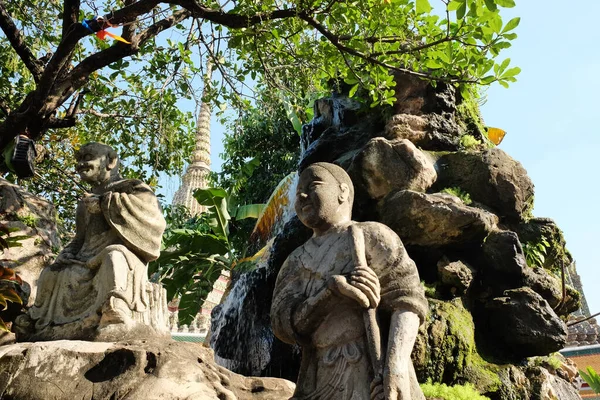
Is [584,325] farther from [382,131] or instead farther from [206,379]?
[206,379]

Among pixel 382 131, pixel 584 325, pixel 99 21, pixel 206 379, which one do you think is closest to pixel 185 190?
pixel 584 325

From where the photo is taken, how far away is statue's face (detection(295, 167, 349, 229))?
13.3 feet

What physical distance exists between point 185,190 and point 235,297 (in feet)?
87.5

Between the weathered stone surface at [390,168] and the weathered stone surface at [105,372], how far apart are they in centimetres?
481


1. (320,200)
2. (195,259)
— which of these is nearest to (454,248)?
(320,200)

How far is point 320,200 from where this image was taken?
406 cm

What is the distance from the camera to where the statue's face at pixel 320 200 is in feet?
13.3

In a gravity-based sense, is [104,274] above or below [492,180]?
below

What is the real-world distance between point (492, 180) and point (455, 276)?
5.87ft

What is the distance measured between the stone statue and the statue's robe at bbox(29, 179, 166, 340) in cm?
177

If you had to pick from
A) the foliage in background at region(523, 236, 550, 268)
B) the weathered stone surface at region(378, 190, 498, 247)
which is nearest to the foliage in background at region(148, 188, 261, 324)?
the weathered stone surface at region(378, 190, 498, 247)

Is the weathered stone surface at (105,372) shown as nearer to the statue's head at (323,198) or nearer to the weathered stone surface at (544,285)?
the statue's head at (323,198)

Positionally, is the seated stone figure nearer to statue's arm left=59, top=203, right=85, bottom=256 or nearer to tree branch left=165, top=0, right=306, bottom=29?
statue's arm left=59, top=203, right=85, bottom=256

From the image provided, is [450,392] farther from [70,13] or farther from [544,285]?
[70,13]
